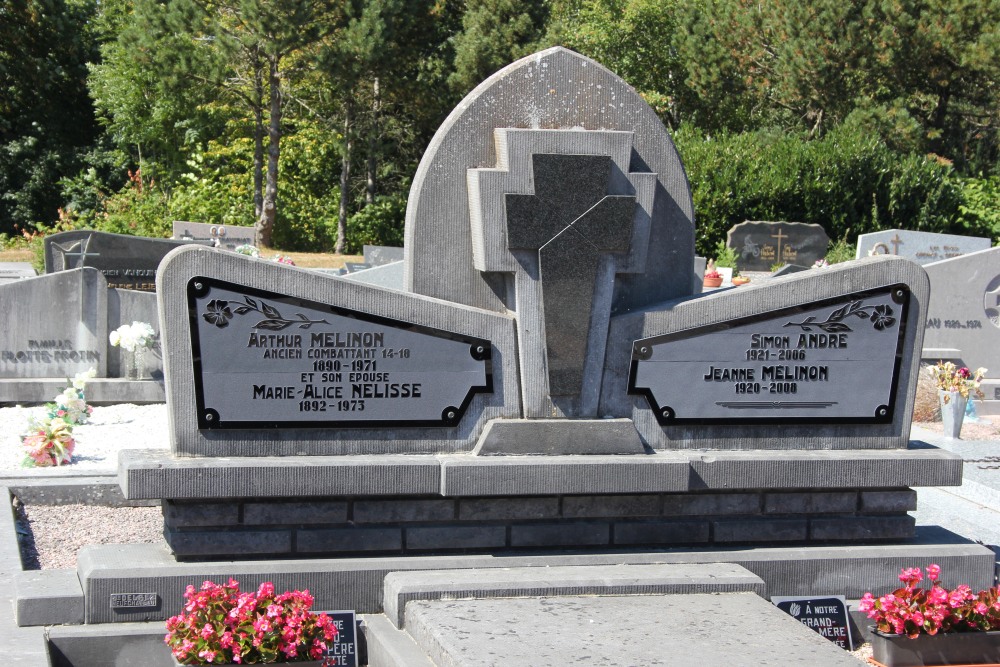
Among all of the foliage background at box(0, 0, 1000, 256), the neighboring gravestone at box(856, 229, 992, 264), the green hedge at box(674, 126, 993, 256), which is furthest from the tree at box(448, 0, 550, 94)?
the neighboring gravestone at box(856, 229, 992, 264)

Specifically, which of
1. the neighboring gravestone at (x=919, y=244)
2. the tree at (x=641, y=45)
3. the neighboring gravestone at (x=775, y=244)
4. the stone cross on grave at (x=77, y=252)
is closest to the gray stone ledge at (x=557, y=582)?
the stone cross on grave at (x=77, y=252)

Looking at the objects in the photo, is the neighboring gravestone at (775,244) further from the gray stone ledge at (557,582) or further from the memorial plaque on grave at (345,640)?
the memorial plaque on grave at (345,640)

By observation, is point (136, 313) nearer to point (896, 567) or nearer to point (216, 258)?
point (216, 258)

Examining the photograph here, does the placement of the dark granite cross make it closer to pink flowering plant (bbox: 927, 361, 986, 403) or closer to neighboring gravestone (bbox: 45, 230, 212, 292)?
pink flowering plant (bbox: 927, 361, 986, 403)

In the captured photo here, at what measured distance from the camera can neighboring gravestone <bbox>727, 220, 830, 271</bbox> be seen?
21000 mm

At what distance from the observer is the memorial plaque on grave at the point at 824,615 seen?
5.07m

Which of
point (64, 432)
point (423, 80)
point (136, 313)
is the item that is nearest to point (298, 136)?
point (423, 80)

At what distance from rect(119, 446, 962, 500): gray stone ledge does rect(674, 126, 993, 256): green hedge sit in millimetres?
19637

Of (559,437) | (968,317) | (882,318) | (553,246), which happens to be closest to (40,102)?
(968,317)

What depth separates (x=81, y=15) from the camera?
3534 cm

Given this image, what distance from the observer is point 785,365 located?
5.35 meters

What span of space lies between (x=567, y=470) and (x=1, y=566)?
267 centimetres

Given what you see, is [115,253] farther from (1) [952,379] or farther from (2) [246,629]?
(2) [246,629]

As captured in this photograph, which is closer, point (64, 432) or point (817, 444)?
point (817, 444)
